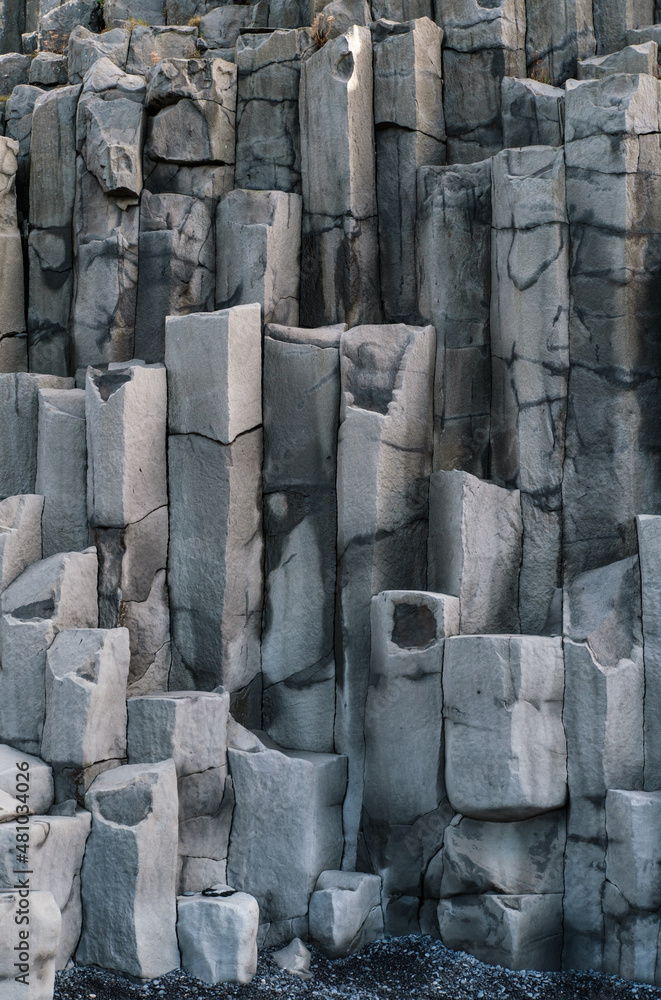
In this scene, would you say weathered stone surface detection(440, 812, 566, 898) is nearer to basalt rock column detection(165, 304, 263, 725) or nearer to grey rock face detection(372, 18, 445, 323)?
basalt rock column detection(165, 304, 263, 725)

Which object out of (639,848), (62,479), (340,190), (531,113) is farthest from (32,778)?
(531,113)

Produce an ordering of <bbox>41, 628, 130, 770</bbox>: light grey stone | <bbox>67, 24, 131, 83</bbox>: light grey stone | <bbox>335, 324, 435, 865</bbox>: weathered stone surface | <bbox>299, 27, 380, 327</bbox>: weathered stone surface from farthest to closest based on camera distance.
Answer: <bbox>67, 24, 131, 83</bbox>: light grey stone < <bbox>299, 27, 380, 327</bbox>: weathered stone surface < <bbox>335, 324, 435, 865</bbox>: weathered stone surface < <bbox>41, 628, 130, 770</bbox>: light grey stone

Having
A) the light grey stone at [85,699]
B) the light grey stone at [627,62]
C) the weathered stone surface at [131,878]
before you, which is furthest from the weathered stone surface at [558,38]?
the weathered stone surface at [131,878]

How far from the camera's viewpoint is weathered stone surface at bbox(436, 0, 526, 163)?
31.4 ft

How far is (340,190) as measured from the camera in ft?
30.3

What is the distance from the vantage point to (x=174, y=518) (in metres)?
8.29

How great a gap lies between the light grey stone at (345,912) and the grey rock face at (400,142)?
15.2 ft

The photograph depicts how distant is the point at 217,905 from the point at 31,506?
10.7 ft

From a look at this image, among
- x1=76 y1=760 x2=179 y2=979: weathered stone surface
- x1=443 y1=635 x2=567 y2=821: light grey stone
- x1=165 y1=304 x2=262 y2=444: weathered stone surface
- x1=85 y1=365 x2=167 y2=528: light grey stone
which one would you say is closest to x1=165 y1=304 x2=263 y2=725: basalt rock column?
x1=165 y1=304 x2=262 y2=444: weathered stone surface

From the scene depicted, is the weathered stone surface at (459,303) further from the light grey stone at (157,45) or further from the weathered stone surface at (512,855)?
the light grey stone at (157,45)

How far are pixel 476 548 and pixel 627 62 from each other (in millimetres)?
4486

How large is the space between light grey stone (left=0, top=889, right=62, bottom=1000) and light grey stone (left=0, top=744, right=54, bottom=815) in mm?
993

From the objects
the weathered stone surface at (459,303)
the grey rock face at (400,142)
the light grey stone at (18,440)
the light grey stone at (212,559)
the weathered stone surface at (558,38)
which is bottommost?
the light grey stone at (212,559)

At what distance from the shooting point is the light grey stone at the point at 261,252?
9039 mm
